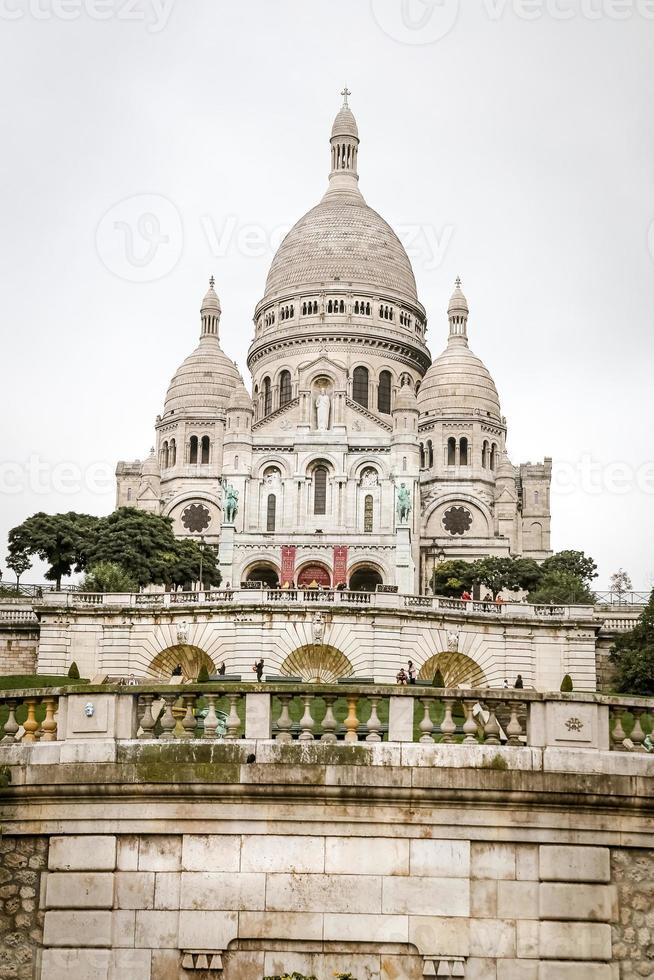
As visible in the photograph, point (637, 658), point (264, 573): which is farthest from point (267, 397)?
point (637, 658)

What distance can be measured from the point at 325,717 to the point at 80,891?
2720 mm

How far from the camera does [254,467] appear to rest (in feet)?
327

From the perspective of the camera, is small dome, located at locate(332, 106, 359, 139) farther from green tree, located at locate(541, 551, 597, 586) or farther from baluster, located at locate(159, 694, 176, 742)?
baluster, located at locate(159, 694, 176, 742)

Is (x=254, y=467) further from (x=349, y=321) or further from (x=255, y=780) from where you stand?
(x=255, y=780)

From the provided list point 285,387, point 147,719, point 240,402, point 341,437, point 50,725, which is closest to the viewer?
point 147,719

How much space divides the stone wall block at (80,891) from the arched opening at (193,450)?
330 ft

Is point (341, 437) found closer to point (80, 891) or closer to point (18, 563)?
point (18, 563)

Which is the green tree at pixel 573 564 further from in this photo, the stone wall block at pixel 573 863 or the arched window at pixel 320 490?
the stone wall block at pixel 573 863

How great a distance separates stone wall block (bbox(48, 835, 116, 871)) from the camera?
43.7ft

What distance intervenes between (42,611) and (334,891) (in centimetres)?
4040

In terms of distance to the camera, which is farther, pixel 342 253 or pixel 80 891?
pixel 342 253

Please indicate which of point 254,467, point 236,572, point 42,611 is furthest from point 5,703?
point 254,467

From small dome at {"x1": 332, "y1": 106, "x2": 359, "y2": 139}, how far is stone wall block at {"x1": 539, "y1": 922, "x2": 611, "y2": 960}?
128m

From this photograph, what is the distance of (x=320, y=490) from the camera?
99.2 metres
